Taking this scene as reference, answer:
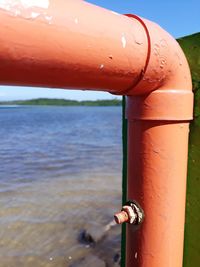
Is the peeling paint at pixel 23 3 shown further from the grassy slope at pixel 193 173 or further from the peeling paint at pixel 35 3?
the grassy slope at pixel 193 173

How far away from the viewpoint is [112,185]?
24.3 ft

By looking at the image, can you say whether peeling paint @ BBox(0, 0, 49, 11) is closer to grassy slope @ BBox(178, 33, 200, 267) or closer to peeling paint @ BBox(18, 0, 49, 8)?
peeling paint @ BBox(18, 0, 49, 8)

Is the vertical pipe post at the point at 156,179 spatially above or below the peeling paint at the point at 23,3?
below

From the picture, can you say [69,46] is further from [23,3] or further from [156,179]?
[156,179]

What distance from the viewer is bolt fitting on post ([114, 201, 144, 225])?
1.32 m

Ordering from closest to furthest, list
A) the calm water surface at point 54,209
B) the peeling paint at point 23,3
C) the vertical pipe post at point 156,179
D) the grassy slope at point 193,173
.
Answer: the peeling paint at point 23,3 → the vertical pipe post at point 156,179 → the grassy slope at point 193,173 → the calm water surface at point 54,209

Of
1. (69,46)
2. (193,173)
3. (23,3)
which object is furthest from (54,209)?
(23,3)

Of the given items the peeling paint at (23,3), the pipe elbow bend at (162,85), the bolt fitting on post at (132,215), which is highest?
the peeling paint at (23,3)

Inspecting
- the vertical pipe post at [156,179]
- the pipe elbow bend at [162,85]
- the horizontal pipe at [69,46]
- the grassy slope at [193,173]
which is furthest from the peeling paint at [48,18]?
the grassy slope at [193,173]

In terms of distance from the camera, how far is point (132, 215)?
1.34m

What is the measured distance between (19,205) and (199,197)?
5.13 m

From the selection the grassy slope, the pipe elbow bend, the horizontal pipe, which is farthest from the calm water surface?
the horizontal pipe

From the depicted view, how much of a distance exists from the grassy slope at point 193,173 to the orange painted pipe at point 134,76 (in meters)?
0.11

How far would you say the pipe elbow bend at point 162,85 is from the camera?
113 centimetres
